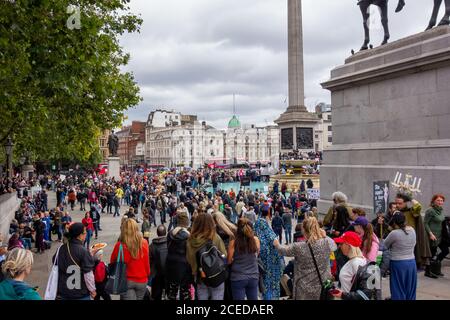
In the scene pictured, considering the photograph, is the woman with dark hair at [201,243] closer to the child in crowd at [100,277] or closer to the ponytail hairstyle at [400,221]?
the child in crowd at [100,277]

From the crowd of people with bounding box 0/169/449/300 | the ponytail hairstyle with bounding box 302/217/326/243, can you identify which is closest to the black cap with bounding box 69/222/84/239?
the crowd of people with bounding box 0/169/449/300

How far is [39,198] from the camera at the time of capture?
2575 centimetres

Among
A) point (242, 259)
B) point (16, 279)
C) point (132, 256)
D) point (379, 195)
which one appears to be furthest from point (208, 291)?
point (379, 195)

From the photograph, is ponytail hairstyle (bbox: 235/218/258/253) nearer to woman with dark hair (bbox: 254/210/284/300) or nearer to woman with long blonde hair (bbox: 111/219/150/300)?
woman with dark hair (bbox: 254/210/284/300)

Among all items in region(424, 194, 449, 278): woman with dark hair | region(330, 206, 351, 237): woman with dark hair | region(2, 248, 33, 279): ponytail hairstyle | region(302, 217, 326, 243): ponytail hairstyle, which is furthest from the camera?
region(424, 194, 449, 278): woman with dark hair

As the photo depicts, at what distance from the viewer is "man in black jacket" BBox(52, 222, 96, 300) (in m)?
5.04

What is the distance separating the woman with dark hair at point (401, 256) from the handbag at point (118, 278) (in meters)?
3.72

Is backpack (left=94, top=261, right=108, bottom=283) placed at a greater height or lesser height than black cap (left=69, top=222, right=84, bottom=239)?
lesser

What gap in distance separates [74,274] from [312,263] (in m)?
3.07

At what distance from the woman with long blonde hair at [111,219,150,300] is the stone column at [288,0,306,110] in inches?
1557

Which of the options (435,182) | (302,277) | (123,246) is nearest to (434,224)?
(435,182)

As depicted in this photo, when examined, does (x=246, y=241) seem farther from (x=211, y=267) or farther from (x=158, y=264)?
(x=158, y=264)

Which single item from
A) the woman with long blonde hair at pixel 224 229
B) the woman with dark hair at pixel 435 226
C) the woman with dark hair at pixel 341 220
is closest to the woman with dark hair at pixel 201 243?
the woman with long blonde hair at pixel 224 229
